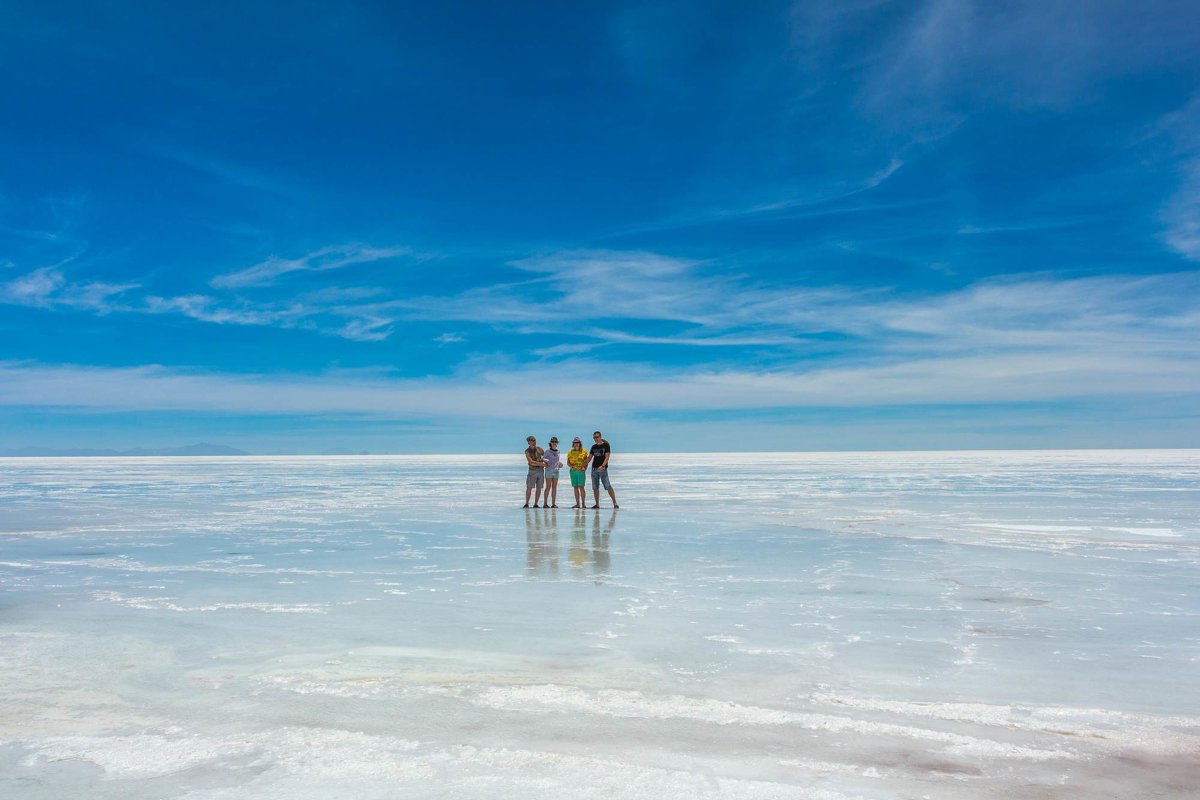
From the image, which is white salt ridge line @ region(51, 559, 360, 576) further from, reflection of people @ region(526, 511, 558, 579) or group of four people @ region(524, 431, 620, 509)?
group of four people @ region(524, 431, 620, 509)

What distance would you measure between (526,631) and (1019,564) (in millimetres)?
5671

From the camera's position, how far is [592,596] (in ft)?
23.1

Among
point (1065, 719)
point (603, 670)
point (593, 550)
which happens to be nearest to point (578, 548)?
point (593, 550)

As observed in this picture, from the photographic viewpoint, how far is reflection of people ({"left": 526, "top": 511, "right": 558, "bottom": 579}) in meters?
8.51

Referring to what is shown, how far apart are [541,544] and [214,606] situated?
473 centimetres

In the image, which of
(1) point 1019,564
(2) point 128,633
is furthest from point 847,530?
(2) point 128,633

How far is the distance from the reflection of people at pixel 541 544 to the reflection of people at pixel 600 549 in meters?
0.42

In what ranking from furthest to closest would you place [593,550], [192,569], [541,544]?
[541,544]
[593,550]
[192,569]

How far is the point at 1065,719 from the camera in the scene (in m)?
3.90

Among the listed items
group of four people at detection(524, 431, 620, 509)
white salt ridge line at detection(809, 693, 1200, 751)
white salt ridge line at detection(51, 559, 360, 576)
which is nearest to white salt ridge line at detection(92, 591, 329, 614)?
white salt ridge line at detection(51, 559, 360, 576)

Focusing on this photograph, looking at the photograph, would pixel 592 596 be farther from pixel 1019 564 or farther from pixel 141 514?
pixel 141 514

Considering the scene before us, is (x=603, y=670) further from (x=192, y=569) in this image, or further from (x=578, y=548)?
(x=192, y=569)

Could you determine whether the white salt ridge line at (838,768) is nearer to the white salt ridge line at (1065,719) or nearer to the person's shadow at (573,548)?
the white salt ridge line at (1065,719)

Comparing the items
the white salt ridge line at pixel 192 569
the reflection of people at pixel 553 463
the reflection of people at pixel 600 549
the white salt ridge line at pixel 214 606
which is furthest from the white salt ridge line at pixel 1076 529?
the white salt ridge line at pixel 214 606
